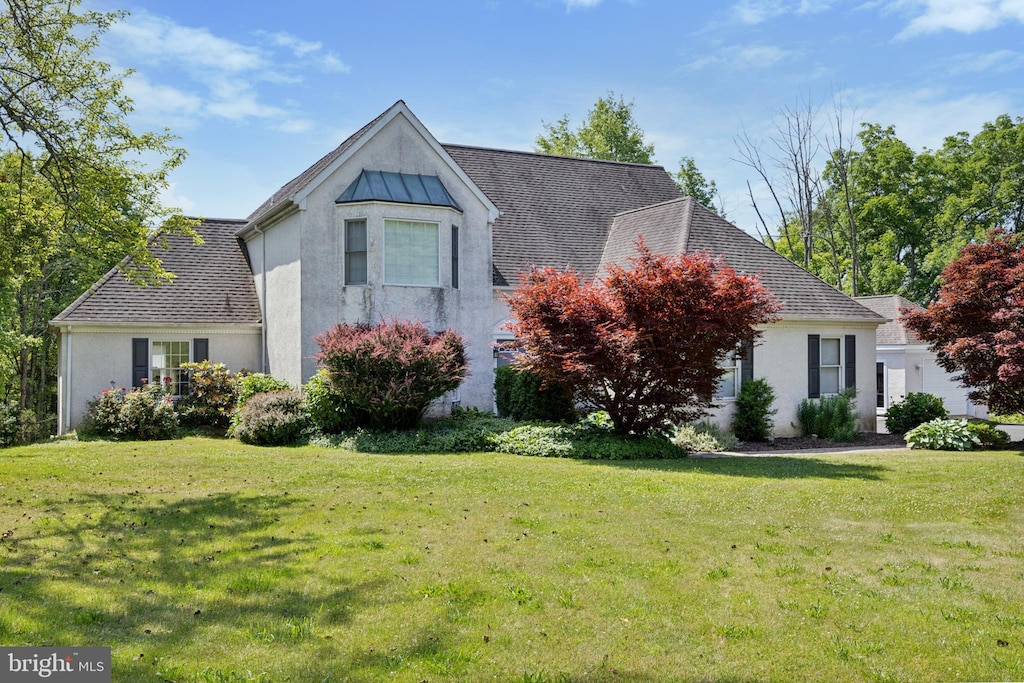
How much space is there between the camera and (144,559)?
7113mm

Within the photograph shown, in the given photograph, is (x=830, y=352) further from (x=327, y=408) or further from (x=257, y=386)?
(x=257, y=386)

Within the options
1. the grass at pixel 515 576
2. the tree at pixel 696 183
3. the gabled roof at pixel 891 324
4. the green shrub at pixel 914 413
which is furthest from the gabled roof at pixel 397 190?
the tree at pixel 696 183

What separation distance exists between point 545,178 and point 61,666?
23350 mm

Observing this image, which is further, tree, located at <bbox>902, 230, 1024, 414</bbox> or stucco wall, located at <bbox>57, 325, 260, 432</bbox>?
stucco wall, located at <bbox>57, 325, 260, 432</bbox>

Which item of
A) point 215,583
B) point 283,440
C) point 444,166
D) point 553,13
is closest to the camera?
point 215,583

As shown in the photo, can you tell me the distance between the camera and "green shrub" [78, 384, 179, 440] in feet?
59.2

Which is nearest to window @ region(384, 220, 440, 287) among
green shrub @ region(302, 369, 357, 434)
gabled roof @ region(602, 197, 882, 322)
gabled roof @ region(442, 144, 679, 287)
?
gabled roof @ region(442, 144, 679, 287)

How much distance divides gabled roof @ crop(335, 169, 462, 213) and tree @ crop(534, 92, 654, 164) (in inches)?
1003

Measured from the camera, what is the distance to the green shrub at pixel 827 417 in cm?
2064

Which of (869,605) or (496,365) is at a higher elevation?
(496,365)

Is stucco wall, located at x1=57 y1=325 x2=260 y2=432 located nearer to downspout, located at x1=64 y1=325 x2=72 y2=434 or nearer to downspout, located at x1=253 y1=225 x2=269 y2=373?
downspout, located at x1=64 y1=325 x2=72 y2=434

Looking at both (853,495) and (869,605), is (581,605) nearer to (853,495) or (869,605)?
(869,605)

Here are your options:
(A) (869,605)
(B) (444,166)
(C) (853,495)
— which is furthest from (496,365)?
(A) (869,605)

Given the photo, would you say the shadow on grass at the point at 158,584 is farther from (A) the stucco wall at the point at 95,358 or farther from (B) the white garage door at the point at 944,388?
(B) the white garage door at the point at 944,388
